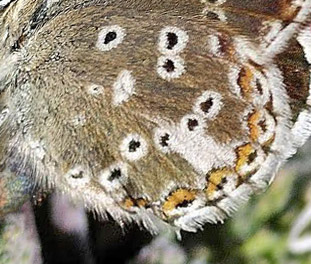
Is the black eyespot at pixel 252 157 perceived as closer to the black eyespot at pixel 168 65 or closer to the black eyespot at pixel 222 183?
the black eyespot at pixel 222 183

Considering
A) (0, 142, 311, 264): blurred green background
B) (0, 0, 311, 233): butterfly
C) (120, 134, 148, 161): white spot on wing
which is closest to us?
(0, 0, 311, 233): butterfly

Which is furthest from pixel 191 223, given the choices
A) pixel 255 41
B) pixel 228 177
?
pixel 255 41

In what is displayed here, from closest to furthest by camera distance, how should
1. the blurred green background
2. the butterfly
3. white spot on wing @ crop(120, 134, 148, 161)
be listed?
the butterfly < white spot on wing @ crop(120, 134, 148, 161) < the blurred green background

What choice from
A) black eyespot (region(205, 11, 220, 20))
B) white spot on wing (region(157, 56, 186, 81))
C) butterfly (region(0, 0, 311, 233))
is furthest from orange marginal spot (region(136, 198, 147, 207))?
black eyespot (region(205, 11, 220, 20))

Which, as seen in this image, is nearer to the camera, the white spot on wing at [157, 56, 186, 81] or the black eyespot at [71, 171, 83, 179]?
the white spot on wing at [157, 56, 186, 81]

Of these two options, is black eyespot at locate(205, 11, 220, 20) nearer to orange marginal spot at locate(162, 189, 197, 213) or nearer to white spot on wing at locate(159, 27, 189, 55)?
white spot on wing at locate(159, 27, 189, 55)

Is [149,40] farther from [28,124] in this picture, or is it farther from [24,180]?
[24,180]

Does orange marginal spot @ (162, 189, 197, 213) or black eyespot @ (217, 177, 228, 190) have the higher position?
black eyespot @ (217, 177, 228, 190)

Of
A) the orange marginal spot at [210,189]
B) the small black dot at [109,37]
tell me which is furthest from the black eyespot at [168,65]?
the orange marginal spot at [210,189]
